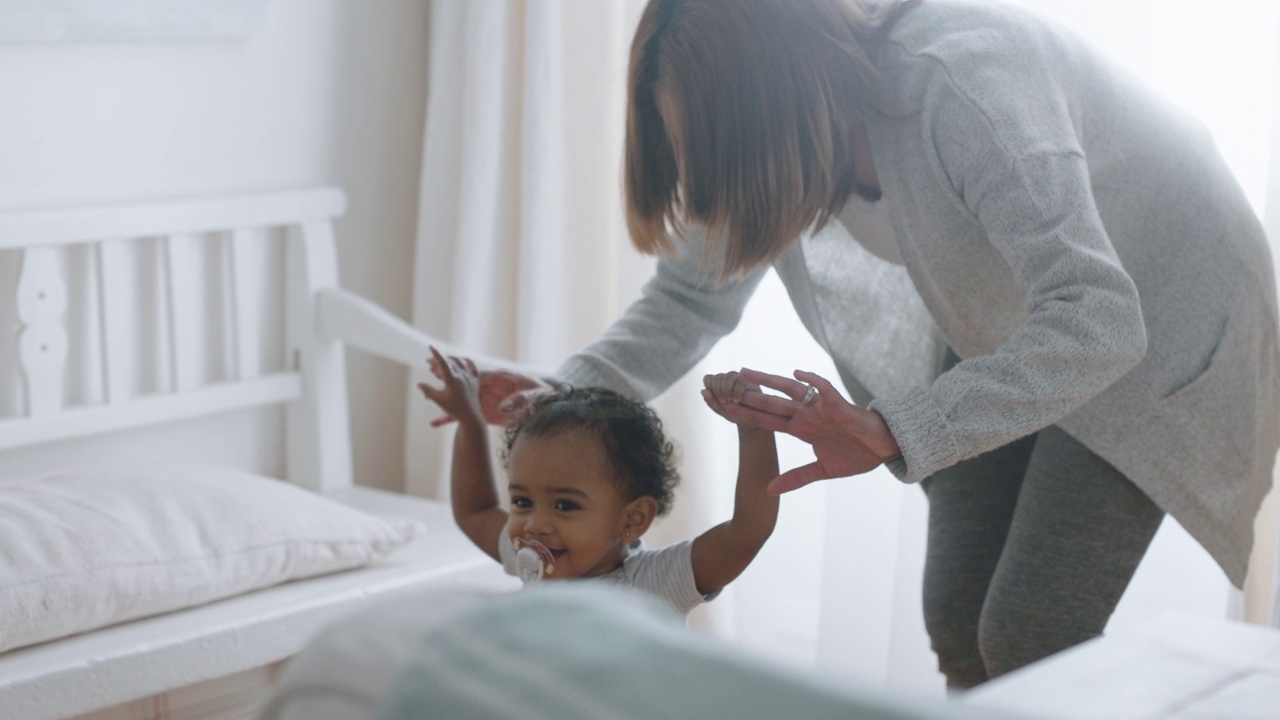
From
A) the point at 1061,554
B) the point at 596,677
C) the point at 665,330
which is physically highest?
the point at 596,677

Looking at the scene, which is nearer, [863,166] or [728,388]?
[728,388]

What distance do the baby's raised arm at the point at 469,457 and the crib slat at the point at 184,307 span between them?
836 mm

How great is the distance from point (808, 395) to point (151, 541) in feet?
2.93

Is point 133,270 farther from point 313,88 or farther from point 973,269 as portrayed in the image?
point 973,269

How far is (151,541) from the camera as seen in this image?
1591 mm

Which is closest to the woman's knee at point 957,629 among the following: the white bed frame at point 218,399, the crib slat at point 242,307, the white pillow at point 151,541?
the white bed frame at point 218,399

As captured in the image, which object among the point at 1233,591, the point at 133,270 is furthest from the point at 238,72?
the point at 1233,591

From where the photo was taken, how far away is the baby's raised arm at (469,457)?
1.38 meters

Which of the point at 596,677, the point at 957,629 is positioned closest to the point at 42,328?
the point at 957,629

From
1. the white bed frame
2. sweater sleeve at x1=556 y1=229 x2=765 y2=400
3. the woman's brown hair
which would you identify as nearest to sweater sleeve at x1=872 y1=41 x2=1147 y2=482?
the woman's brown hair

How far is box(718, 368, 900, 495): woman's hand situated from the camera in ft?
3.54

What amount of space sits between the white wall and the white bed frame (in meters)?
0.09

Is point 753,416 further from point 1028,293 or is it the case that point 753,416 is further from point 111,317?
point 111,317

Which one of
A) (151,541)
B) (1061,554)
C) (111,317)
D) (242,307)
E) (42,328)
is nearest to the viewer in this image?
(1061,554)
